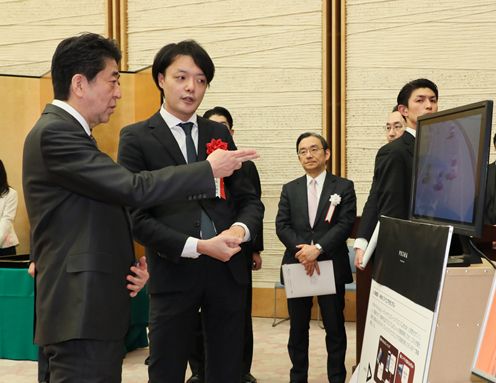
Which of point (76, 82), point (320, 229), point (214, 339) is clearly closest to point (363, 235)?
point (320, 229)

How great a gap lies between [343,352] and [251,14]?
11.3 ft

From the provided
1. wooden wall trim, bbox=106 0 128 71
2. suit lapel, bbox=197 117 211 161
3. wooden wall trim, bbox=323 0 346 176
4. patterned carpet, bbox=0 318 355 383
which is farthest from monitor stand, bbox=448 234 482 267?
wooden wall trim, bbox=106 0 128 71

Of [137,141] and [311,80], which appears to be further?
[311,80]

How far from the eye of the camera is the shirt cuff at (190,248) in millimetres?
2365

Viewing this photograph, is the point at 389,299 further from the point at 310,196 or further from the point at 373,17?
the point at 373,17

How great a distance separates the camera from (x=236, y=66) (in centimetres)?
635

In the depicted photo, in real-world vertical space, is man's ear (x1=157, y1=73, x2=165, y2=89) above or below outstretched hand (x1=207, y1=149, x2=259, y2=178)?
above

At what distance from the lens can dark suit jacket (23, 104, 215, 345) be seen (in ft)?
6.25

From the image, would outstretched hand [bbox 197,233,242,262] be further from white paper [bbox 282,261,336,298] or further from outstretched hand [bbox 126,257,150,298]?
white paper [bbox 282,261,336,298]

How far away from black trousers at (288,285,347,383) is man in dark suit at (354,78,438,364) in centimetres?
28

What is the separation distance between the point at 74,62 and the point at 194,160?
0.66 meters

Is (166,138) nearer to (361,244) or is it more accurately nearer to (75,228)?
(75,228)

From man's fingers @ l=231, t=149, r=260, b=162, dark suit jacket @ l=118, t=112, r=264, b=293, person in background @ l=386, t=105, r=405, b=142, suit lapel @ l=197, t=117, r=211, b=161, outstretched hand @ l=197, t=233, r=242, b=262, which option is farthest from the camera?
person in background @ l=386, t=105, r=405, b=142

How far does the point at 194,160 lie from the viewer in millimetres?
2559
